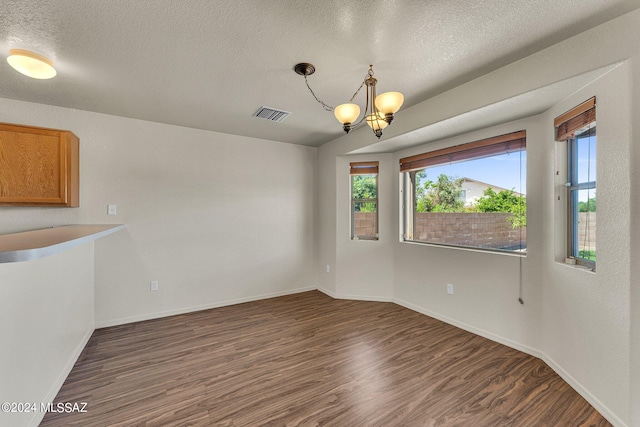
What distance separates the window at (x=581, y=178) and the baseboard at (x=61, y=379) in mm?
4014

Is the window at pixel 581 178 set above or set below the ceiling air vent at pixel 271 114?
below

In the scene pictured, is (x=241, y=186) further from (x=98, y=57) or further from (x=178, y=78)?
(x=98, y=57)

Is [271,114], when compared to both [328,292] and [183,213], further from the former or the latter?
[328,292]

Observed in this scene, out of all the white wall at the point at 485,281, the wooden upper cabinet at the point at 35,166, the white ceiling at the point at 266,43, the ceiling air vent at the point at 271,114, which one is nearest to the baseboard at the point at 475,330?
the white wall at the point at 485,281

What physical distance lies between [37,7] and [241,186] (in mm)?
2618

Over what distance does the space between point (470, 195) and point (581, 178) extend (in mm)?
1065

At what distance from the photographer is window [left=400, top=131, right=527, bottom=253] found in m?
2.66

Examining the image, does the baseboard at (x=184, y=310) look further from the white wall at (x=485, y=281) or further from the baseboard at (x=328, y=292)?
the white wall at (x=485, y=281)

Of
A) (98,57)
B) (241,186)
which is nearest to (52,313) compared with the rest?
(98,57)

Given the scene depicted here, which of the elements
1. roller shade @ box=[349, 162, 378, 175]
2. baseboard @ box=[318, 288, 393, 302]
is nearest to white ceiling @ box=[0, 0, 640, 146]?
roller shade @ box=[349, 162, 378, 175]

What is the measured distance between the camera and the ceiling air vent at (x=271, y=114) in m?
2.89

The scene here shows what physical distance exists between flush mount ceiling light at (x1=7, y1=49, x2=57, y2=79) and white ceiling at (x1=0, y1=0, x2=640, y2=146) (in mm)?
55

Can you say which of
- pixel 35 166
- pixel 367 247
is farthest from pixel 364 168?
pixel 35 166

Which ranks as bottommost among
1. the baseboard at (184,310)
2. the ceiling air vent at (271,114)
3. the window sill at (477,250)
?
the baseboard at (184,310)
